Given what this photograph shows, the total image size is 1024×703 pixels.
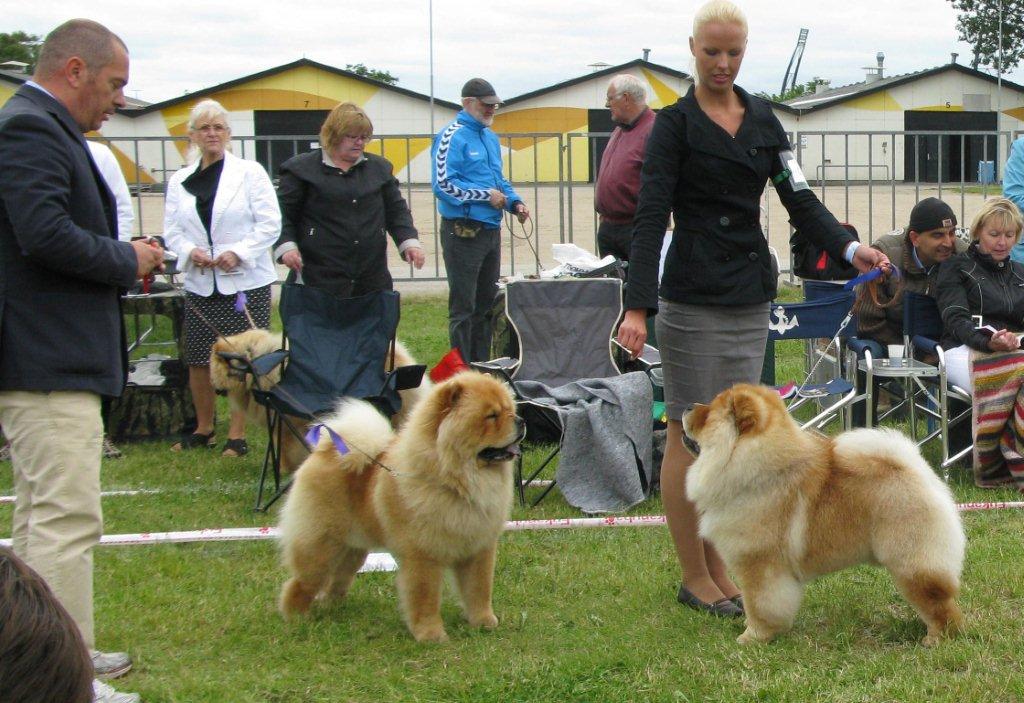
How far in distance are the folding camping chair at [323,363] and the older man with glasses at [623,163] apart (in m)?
2.44

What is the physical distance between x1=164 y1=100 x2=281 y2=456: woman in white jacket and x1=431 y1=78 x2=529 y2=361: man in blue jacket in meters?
1.67

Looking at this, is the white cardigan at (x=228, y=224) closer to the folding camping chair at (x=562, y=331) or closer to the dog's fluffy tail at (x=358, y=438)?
the folding camping chair at (x=562, y=331)

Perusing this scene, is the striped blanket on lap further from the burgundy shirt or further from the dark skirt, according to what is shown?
the dark skirt

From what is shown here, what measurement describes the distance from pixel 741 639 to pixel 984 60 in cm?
5282

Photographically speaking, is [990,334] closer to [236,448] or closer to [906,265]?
[906,265]

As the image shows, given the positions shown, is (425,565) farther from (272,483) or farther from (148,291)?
(148,291)

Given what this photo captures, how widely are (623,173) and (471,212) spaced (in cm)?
111

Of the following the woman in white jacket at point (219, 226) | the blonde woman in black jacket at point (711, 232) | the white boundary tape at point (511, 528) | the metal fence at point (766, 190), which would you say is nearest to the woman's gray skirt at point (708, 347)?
the blonde woman in black jacket at point (711, 232)

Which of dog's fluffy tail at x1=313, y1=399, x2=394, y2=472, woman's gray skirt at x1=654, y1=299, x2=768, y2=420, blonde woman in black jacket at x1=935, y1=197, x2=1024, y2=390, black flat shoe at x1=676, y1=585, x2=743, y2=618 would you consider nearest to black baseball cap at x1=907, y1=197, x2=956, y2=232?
blonde woman in black jacket at x1=935, y1=197, x2=1024, y2=390

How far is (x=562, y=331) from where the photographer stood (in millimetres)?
6629

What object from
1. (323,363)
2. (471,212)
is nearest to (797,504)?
(323,363)

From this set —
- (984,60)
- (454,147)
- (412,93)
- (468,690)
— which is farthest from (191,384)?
(984,60)

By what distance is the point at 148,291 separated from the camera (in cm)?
771

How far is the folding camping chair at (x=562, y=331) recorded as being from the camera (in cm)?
650
